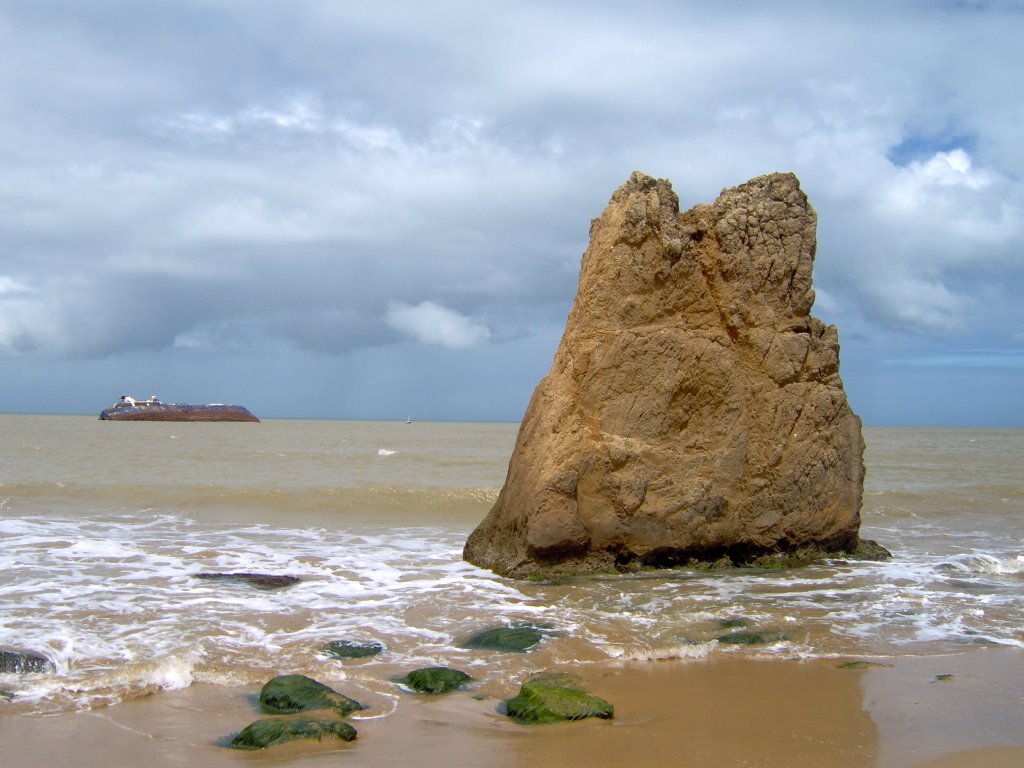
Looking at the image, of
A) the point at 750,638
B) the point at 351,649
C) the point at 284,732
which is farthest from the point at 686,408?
the point at 284,732

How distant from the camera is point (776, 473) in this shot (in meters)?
9.63

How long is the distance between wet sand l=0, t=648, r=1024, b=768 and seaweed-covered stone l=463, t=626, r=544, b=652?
91 centimetres

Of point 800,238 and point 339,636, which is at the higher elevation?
point 800,238

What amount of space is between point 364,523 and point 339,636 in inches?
329

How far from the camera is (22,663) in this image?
5.91m

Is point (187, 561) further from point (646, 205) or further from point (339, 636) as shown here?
point (646, 205)

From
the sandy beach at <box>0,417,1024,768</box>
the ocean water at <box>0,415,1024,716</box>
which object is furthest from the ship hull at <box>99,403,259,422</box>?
the sandy beach at <box>0,417,1024,768</box>

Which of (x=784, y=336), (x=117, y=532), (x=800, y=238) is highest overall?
(x=800, y=238)

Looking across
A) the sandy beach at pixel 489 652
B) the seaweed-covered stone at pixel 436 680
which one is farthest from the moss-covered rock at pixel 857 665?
the seaweed-covered stone at pixel 436 680

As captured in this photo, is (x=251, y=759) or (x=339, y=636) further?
(x=339, y=636)

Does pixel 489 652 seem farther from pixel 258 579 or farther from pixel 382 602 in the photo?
pixel 258 579

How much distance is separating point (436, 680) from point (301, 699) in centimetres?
88

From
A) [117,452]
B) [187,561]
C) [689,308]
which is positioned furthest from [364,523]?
[117,452]

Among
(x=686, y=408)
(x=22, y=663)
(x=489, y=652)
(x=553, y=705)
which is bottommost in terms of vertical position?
(x=22, y=663)
